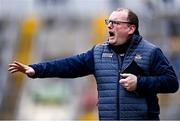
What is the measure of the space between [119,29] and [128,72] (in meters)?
0.32

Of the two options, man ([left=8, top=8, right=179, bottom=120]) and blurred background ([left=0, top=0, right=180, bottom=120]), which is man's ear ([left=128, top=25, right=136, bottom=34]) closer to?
man ([left=8, top=8, right=179, bottom=120])

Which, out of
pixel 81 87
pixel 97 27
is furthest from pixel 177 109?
pixel 97 27

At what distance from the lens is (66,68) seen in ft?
19.0

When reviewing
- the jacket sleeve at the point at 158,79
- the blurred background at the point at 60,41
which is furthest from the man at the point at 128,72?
the blurred background at the point at 60,41

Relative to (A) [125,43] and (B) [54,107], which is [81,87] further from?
(A) [125,43]

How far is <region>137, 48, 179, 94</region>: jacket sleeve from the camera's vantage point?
17.9 feet

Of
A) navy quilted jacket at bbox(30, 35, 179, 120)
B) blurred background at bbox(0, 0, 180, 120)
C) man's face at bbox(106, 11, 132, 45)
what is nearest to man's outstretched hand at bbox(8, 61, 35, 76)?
navy quilted jacket at bbox(30, 35, 179, 120)

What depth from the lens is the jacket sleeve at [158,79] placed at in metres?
5.47

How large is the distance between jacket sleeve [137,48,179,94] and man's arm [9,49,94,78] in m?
0.45

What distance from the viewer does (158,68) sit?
18.2 feet

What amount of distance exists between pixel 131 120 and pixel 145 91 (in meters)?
0.23

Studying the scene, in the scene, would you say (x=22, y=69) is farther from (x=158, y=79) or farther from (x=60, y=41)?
(x=60, y=41)

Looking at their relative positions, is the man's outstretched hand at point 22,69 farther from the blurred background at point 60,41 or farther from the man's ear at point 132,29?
the blurred background at point 60,41

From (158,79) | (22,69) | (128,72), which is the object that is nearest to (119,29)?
(128,72)
